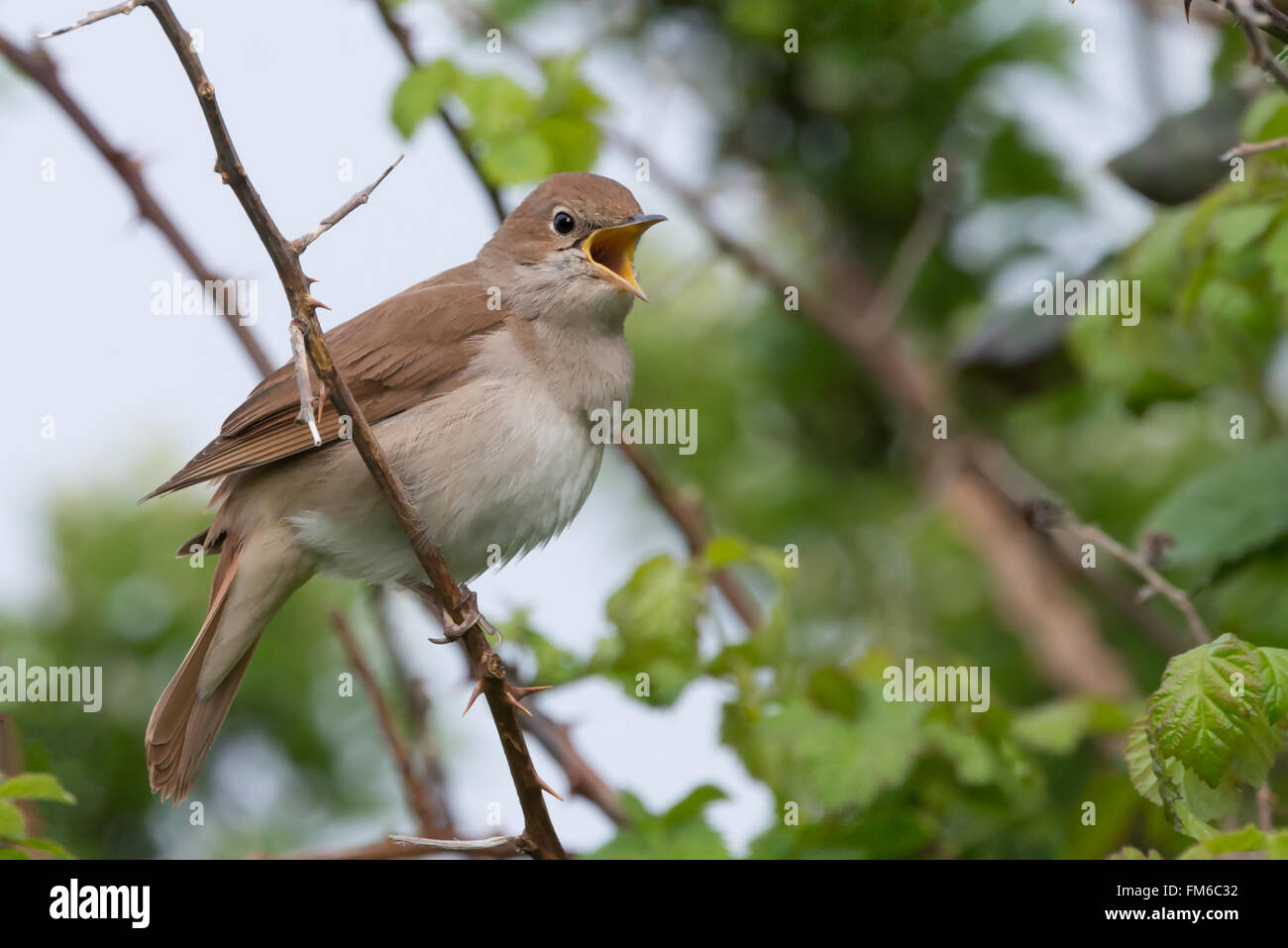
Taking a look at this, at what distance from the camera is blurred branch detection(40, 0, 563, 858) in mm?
2342

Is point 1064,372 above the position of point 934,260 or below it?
below

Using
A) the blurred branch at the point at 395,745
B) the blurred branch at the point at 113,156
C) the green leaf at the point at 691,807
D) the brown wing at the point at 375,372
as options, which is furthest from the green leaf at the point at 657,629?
the blurred branch at the point at 113,156

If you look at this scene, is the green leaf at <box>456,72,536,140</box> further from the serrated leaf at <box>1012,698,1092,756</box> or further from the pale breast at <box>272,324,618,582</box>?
the serrated leaf at <box>1012,698,1092,756</box>

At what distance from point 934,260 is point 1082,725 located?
285 cm

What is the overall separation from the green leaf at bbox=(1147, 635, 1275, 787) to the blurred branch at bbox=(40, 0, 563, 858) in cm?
121

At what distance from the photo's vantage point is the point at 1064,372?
479 cm

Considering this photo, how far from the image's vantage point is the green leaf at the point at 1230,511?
353 centimetres

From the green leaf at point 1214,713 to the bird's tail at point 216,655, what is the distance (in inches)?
98.5

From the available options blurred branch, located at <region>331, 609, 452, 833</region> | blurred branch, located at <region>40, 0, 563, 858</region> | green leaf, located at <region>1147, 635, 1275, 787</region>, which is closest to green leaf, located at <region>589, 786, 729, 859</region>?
blurred branch, located at <region>331, 609, 452, 833</region>

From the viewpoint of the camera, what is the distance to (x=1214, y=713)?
244 cm

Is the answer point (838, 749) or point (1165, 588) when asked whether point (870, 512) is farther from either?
point (1165, 588)

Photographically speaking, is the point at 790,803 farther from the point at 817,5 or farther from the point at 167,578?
the point at 817,5

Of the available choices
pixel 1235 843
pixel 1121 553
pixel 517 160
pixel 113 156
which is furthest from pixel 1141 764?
pixel 113 156
